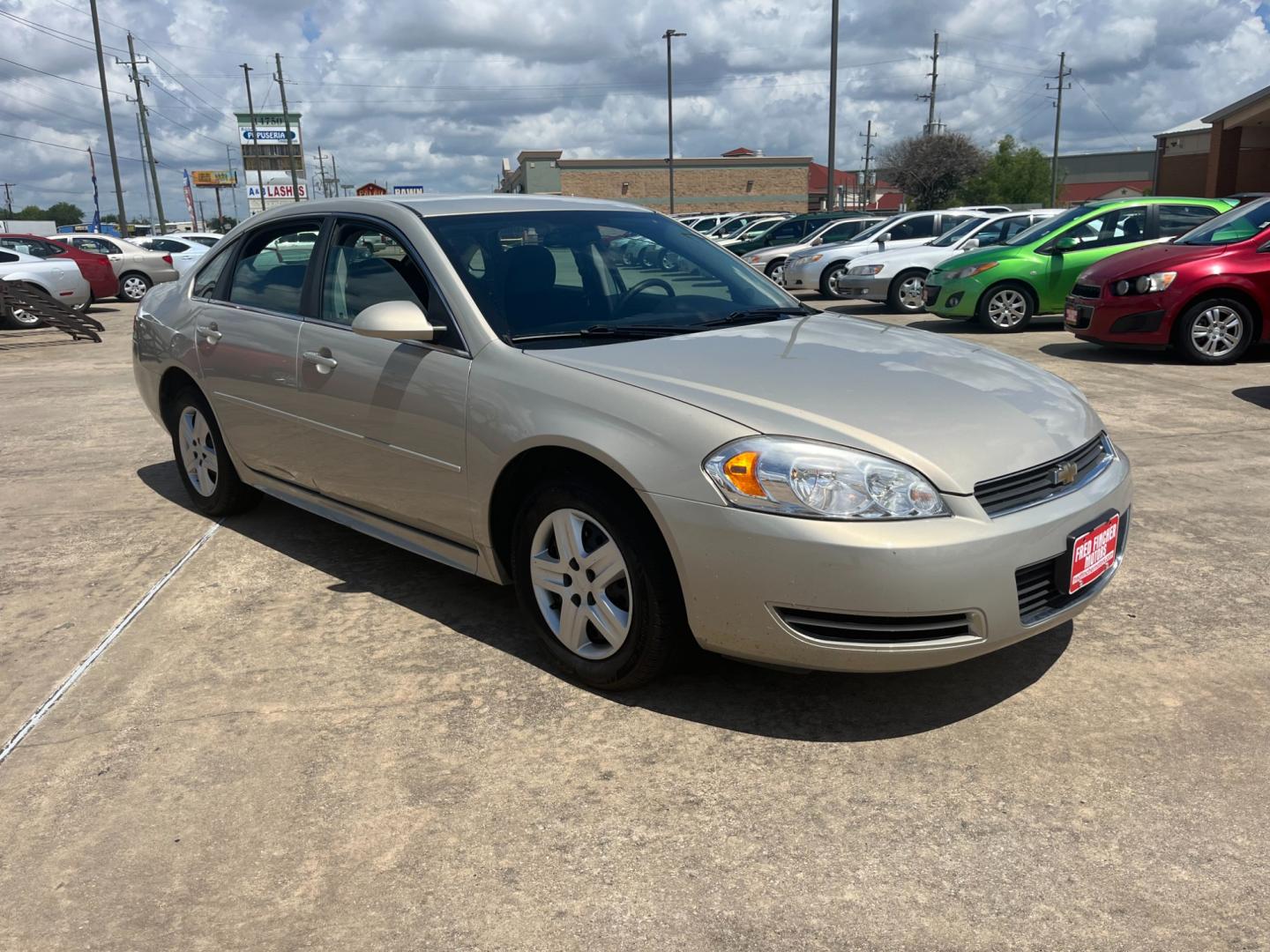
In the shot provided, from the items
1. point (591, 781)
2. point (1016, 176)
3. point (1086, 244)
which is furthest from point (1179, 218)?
point (1016, 176)

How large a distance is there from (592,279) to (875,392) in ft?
4.41

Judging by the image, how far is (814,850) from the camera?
2.54 meters

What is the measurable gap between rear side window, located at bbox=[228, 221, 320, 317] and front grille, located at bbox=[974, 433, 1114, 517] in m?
→ 2.93

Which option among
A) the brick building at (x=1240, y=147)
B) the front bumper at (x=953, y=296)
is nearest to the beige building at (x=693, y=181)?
the brick building at (x=1240, y=147)

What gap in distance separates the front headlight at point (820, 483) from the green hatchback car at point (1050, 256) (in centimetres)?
1020

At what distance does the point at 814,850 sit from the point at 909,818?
0.94 ft

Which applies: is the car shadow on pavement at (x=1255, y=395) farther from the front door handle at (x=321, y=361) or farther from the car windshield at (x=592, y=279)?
the front door handle at (x=321, y=361)

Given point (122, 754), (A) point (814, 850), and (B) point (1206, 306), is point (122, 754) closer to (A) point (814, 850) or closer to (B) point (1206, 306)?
(A) point (814, 850)

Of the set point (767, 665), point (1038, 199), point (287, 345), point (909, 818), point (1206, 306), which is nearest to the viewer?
point (909, 818)

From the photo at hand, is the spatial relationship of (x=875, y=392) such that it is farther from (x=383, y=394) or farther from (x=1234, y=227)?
(x=1234, y=227)

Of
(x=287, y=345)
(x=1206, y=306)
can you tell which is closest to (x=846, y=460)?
(x=287, y=345)

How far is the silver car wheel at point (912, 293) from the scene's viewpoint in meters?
14.8

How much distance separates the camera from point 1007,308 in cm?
1234

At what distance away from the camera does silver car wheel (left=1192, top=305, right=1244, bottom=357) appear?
30.7ft
